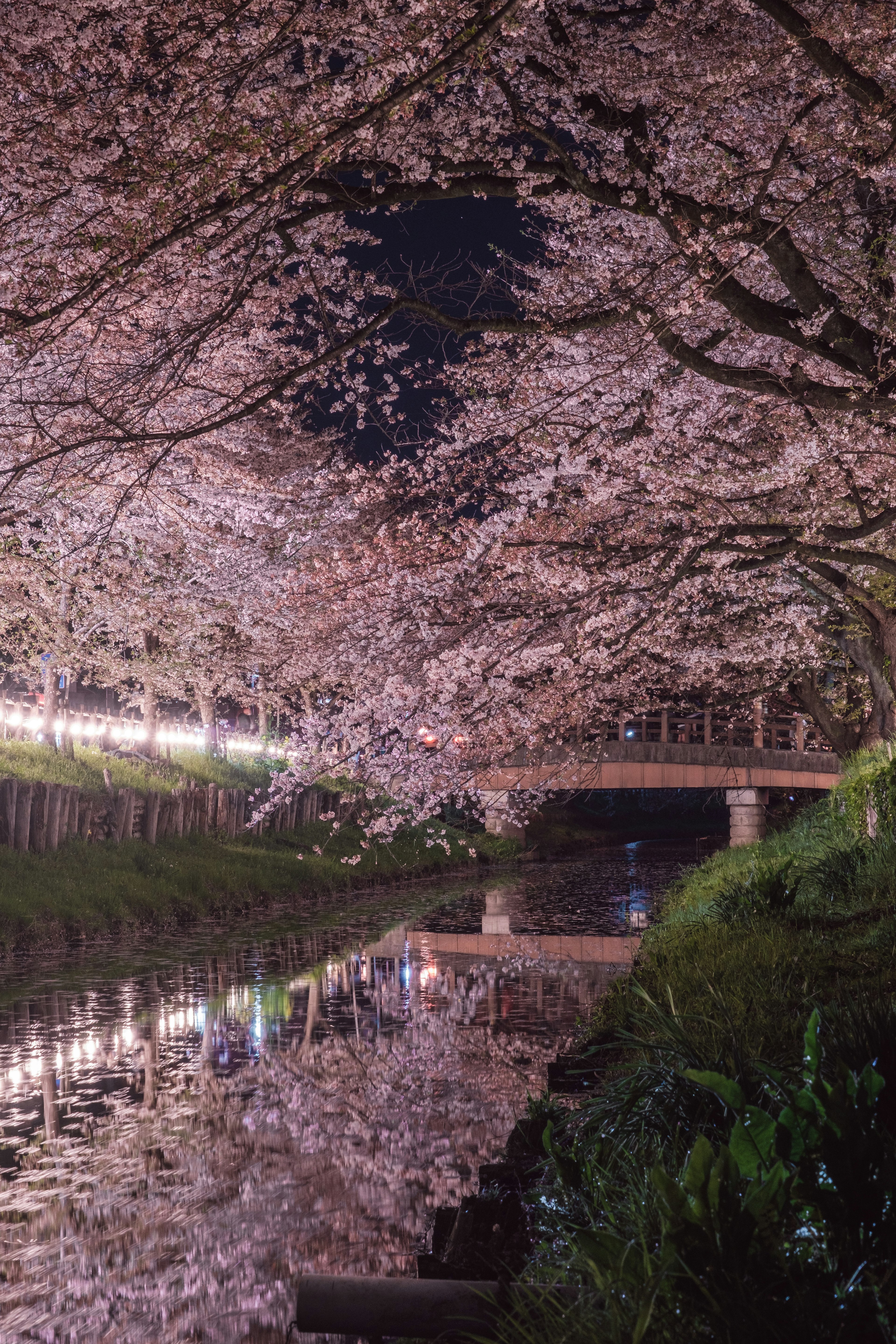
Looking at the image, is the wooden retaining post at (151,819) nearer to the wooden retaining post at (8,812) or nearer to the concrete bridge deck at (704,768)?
the wooden retaining post at (8,812)

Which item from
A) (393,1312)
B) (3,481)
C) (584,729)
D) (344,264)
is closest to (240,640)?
(3,481)

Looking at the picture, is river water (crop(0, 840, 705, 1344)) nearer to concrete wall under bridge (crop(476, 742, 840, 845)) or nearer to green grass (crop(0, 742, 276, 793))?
green grass (crop(0, 742, 276, 793))

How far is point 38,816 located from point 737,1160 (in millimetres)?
17813

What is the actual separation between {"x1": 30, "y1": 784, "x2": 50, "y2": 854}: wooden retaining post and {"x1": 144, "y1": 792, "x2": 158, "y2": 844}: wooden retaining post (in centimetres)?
346

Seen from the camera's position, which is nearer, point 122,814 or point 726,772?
point 122,814

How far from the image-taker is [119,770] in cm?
2427

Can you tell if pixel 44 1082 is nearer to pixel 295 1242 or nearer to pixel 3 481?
pixel 295 1242

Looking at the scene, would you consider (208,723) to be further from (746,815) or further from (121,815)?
(746,815)

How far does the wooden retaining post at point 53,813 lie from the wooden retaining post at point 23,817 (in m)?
0.63

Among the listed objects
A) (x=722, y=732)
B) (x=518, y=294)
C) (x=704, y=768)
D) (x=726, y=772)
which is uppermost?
(x=518, y=294)

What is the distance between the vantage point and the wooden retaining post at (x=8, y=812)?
1816 cm

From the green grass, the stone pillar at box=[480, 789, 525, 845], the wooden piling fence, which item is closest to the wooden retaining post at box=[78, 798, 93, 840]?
the wooden piling fence

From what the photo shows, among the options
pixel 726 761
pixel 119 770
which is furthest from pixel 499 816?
pixel 726 761

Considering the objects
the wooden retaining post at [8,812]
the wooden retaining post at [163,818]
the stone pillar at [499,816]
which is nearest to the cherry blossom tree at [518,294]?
the stone pillar at [499,816]
